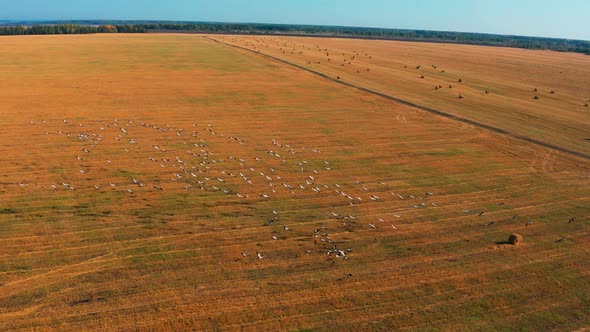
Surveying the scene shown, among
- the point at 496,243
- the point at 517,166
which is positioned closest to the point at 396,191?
the point at 496,243

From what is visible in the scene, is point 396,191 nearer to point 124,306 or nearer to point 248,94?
point 124,306

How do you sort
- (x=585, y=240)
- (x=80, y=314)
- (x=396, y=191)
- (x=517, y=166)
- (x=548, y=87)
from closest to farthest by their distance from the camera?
(x=80, y=314)
(x=585, y=240)
(x=396, y=191)
(x=517, y=166)
(x=548, y=87)

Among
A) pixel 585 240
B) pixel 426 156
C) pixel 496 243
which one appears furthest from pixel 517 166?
pixel 496 243

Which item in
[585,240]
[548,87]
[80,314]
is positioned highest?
[548,87]

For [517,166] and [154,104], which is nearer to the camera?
[517,166]

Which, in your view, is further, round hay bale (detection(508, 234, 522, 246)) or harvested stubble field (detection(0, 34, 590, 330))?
round hay bale (detection(508, 234, 522, 246))

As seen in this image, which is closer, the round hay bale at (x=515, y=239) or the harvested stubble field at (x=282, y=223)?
the harvested stubble field at (x=282, y=223)

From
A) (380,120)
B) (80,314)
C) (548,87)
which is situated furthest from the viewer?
(548,87)

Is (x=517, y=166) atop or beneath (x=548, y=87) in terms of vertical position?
beneath
